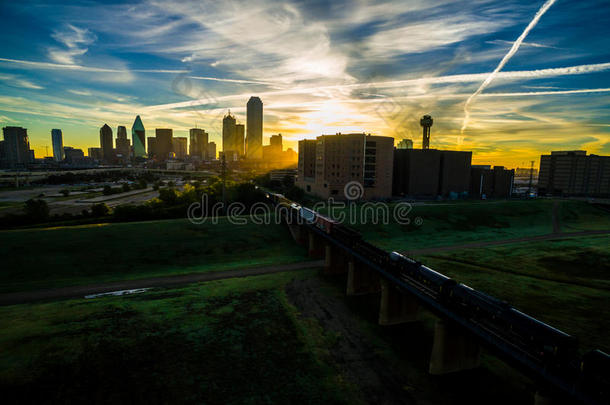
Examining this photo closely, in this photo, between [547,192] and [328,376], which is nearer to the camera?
[328,376]

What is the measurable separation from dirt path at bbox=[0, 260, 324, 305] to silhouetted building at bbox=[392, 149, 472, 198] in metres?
99.6

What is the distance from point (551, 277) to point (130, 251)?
73.4m

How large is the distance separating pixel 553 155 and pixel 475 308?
235 metres

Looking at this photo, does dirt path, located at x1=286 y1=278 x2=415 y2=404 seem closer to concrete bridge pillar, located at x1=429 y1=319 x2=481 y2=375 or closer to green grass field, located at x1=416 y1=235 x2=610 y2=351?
concrete bridge pillar, located at x1=429 y1=319 x2=481 y2=375

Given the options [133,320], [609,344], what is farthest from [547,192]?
[133,320]

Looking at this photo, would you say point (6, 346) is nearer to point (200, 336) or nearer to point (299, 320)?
point (200, 336)

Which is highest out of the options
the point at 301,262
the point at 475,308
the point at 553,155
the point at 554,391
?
the point at 553,155

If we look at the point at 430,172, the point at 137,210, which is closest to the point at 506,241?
the point at 430,172

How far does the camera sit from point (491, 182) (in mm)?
154750

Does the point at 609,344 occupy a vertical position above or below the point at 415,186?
below

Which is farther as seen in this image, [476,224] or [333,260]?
[476,224]

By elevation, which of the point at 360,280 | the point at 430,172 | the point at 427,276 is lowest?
the point at 360,280

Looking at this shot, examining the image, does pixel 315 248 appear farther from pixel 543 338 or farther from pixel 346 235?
pixel 543 338

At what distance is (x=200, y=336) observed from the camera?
29.2 m
